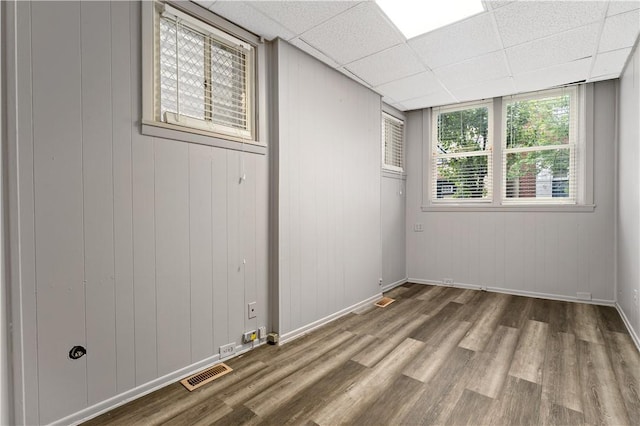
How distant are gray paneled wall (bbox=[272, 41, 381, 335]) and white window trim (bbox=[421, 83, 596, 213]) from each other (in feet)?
3.85

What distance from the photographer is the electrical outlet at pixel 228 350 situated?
2.34 meters

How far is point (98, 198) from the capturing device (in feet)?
5.72

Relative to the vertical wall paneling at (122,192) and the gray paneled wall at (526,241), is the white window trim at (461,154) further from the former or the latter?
the vertical wall paneling at (122,192)

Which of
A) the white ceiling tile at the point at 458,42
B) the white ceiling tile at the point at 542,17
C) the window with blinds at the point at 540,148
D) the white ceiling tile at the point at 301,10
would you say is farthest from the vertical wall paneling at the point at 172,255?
the window with blinds at the point at 540,148

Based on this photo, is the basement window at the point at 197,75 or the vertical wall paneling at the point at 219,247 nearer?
the basement window at the point at 197,75

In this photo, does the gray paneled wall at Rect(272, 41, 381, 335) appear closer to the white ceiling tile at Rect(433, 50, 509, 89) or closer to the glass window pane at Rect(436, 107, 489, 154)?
the white ceiling tile at Rect(433, 50, 509, 89)

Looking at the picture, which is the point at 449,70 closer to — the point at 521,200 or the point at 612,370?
the point at 521,200

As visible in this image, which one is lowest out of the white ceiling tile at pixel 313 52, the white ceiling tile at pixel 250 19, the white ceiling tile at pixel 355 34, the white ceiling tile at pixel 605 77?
the white ceiling tile at pixel 250 19

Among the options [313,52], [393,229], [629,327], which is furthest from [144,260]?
[629,327]

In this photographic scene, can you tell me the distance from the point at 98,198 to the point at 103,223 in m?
0.14

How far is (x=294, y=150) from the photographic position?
9.20 ft

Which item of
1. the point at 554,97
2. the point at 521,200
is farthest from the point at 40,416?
the point at 554,97

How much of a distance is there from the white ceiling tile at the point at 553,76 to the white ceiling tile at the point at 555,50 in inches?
5.6

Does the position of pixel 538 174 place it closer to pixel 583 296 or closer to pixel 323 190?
pixel 583 296
